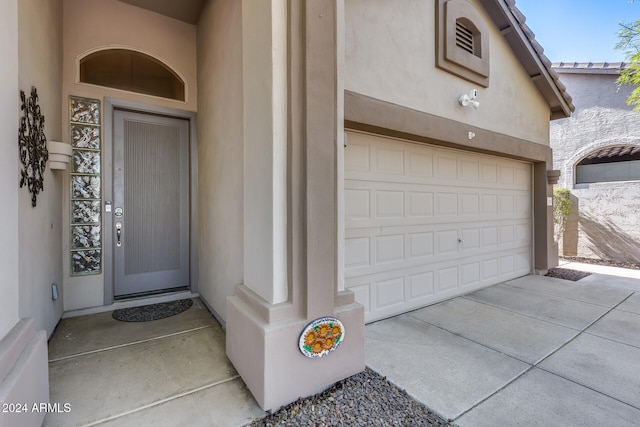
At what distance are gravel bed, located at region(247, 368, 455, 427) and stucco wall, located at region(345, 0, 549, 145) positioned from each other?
2751mm

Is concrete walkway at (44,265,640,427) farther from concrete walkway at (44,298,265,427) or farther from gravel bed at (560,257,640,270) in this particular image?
gravel bed at (560,257,640,270)

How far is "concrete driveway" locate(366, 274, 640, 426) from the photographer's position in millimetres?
1930

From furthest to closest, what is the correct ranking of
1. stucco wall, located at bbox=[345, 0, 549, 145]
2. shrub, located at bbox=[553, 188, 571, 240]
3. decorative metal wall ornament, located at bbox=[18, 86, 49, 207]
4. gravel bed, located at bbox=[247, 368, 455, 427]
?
shrub, located at bbox=[553, 188, 571, 240] → stucco wall, located at bbox=[345, 0, 549, 145] → decorative metal wall ornament, located at bbox=[18, 86, 49, 207] → gravel bed, located at bbox=[247, 368, 455, 427]

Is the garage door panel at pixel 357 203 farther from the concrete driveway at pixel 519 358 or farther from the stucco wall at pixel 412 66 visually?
the concrete driveway at pixel 519 358

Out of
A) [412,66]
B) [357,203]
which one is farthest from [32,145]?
[412,66]

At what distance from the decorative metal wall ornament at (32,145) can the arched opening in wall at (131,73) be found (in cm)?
136

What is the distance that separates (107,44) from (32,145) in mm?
2034

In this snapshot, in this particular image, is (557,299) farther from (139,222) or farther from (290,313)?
(139,222)

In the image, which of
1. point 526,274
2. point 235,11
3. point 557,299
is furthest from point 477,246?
point 235,11

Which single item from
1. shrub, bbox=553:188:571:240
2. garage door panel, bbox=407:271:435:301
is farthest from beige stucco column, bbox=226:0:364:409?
shrub, bbox=553:188:571:240

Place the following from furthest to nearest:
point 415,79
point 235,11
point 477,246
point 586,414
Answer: point 477,246 < point 415,79 < point 235,11 < point 586,414

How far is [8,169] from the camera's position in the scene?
5.29ft

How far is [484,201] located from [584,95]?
6.80 m

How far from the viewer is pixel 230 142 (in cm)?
284
